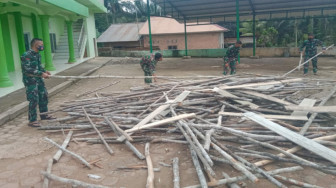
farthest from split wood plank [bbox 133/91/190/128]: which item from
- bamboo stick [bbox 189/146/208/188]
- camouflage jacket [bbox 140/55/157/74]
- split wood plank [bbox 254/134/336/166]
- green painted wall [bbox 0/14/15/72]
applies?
green painted wall [bbox 0/14/15/72]

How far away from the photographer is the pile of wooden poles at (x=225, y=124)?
329 centimetres

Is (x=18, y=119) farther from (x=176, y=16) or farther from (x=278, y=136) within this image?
(x=176, y=16)

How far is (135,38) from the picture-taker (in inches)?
1152

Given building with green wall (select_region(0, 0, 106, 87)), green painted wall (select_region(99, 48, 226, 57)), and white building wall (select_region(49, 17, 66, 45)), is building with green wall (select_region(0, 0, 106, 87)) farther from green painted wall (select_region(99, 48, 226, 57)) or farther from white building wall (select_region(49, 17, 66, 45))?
green painted wall (select_region(99, 48, 226, 57))

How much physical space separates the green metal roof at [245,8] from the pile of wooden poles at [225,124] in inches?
404

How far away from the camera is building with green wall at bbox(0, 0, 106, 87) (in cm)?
1030

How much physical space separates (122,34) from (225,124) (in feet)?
89.6

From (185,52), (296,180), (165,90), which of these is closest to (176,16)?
(185,52)

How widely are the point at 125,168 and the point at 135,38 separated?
2676 centimetres

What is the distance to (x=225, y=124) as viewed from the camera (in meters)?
4.71

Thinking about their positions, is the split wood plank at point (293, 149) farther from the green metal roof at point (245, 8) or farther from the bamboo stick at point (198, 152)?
the green metal roof at point (245, 8)

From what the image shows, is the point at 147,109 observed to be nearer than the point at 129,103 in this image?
Yes

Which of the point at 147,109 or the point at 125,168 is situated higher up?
the point at 147,109

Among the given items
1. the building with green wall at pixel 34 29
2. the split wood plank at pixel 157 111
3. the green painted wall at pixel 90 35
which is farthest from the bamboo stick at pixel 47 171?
the green painted wall at pixel 90 35
